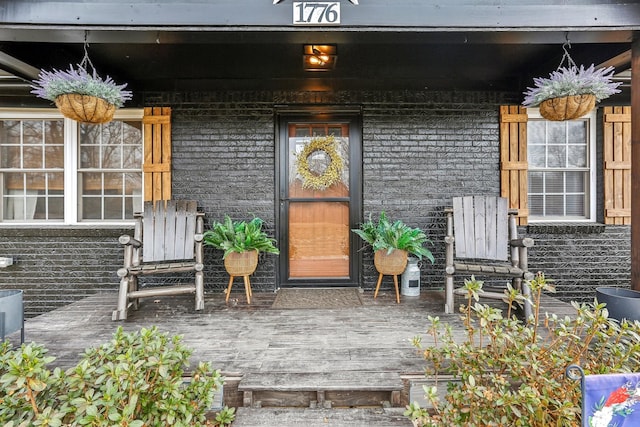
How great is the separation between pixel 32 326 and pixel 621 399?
11.3ft

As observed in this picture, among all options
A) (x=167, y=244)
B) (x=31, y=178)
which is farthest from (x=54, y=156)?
(x=167, y=244)

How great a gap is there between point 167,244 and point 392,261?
2.05m

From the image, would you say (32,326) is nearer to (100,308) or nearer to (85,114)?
(100,308)

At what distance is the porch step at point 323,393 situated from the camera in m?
1.71

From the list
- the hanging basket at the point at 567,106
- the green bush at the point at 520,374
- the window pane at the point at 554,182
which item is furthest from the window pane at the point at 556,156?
the green bush at the point at 520,374

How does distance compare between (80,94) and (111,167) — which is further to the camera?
(111,167)

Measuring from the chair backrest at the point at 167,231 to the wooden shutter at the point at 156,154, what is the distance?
47 cm

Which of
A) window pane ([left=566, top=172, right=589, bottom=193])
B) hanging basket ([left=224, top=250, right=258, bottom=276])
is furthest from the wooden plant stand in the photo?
window pane ([left=566, top=172, right=589, bottom=193])

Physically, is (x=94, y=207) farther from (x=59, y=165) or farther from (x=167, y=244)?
(x=167, y=244)

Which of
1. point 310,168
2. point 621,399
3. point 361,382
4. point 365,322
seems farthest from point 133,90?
point 621,399

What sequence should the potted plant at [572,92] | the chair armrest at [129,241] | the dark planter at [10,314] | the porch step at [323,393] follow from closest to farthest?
the porch step at [323,393] → the dark planter at [10,314] → the potted plant at [572,92] → the chair armrest at [129,241]

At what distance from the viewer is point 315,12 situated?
228cm

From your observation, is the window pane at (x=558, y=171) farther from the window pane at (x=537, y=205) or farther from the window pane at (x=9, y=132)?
the window pane at (x=9, y=132)

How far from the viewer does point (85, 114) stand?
2.51 meters
